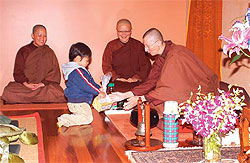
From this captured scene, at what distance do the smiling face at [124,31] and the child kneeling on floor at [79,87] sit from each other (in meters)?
2.23

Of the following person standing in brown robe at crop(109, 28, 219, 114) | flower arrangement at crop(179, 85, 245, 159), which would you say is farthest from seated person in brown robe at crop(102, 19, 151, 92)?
flower arrangement at crop(179, 85, 245, 159)

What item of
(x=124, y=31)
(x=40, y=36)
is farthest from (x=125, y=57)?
(x=40, y=36)

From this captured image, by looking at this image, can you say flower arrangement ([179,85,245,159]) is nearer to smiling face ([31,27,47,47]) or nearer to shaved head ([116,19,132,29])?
shaved head ([116,19,132,29])

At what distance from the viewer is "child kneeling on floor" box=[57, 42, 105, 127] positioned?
477cm

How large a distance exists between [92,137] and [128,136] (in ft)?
1.28

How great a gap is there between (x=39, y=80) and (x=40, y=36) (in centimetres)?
71

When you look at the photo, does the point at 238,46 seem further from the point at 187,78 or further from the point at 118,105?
the point at 118,105

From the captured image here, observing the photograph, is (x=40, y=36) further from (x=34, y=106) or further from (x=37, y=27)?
(x=34, y=106)

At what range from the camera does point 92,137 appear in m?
4.36

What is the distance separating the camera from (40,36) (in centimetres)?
686

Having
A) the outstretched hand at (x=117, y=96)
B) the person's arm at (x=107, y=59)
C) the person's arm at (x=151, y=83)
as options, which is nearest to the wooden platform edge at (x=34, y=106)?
the person's arm at (x=107, y=59)

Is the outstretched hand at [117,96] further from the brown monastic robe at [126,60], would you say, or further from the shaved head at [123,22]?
the shaved head at [123,22]

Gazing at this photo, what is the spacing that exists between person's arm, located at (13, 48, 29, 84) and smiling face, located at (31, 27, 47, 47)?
0.89ft

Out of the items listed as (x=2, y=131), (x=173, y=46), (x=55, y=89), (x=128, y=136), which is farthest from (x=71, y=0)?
(x=2, y=131)
